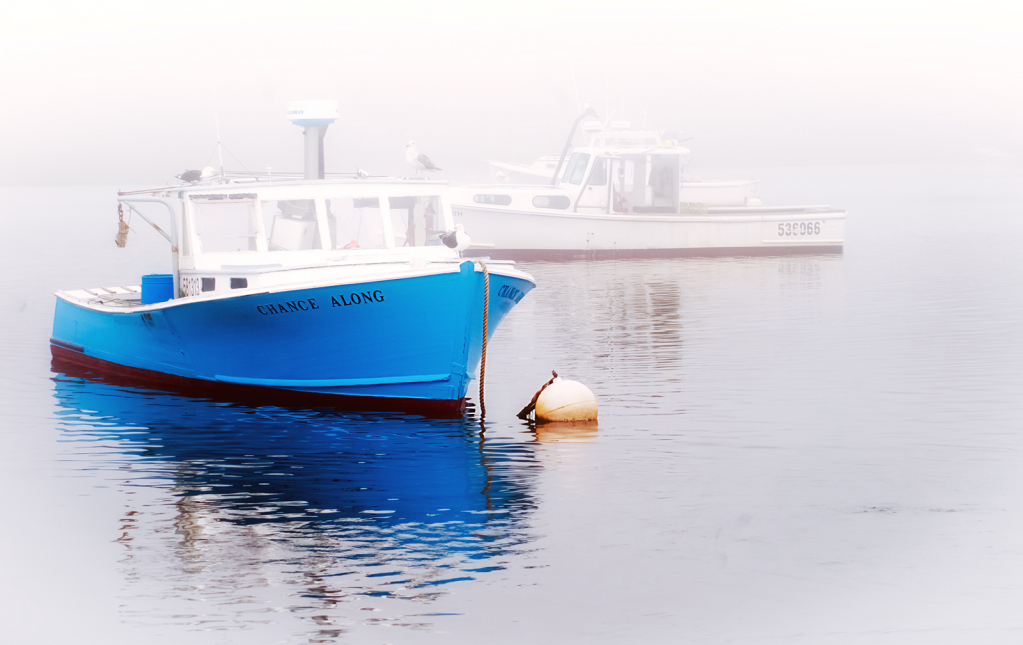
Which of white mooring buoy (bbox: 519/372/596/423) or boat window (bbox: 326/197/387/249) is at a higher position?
boat window (bbox: 326/197/387/249)

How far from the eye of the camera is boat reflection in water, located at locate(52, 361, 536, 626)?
32.3ft

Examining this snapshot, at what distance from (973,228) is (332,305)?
66.3 metres

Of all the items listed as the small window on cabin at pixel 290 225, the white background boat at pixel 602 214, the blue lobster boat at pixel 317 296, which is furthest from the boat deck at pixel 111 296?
the white background boat at pixel 602 214

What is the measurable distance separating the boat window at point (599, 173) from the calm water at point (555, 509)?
22.9m

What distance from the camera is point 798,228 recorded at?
50.0 metres

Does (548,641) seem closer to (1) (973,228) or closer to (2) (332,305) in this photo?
(2) (332,305)

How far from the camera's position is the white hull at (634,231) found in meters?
45.7

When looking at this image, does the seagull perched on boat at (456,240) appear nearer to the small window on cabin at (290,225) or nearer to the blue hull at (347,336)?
the blue hull at (347,336)

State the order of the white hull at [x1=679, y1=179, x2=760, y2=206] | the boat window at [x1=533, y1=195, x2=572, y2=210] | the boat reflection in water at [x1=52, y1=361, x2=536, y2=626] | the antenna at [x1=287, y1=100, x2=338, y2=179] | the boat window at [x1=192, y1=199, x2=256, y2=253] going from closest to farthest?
the boat reflection in water at [x1=52, y1=361, x2=536, y2=626] < the boat window at [x1=192, y1=199, x2=256, y2=253] < the antenna at [x1=287, y1=100, x2=338, y2=179] < the boat window at [x1=533, y1=195, x2=572, y2=210] < the white hull at [x1=679, y1=179, x2=760, y2=206]

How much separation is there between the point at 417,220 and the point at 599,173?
2840cm

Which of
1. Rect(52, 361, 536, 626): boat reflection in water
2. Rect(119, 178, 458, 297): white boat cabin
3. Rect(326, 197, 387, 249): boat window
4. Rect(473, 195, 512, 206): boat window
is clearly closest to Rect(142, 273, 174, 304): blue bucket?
Rect(119, 178, 458, 297): white boat cabin

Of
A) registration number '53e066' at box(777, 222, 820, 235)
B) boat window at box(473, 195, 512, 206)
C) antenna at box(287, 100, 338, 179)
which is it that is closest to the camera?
antenna at box(287, 100, 338, 179)

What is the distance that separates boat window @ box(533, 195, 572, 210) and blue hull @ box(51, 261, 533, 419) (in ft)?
94.6

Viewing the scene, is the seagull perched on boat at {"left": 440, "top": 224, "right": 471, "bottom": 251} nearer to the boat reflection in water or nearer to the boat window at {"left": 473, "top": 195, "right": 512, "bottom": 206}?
the boat reflection in water
